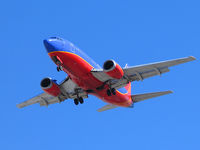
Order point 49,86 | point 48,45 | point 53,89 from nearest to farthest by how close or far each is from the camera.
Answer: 1. point 48,45
2. point 49,86
3. point 53,89

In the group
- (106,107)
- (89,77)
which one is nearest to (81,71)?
(89,77)

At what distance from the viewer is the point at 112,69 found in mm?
33906

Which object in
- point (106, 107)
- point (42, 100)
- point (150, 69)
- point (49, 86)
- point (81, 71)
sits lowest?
point (106, 107)

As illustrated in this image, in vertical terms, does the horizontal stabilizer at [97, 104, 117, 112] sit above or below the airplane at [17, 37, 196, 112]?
below

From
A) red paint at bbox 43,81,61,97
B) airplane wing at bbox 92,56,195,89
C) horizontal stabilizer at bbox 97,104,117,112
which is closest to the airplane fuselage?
airplane wing at bbox 92,56,195,89

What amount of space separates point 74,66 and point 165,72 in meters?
8.59

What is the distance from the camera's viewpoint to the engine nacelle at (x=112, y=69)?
34.0 m

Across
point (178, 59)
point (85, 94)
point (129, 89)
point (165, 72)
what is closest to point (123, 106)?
point (129, 89)

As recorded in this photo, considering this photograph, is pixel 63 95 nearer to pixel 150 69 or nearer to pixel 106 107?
pixel 106 107

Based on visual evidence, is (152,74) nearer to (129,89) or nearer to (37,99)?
(129,89)

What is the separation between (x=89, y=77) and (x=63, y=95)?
566 centimetres

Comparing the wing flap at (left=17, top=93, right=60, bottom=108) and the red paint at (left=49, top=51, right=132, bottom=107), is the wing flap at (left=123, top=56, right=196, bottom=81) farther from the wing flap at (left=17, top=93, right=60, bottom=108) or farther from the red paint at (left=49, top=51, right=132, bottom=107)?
the wing flap at (left=17, top=93, right=60, bottom=108)

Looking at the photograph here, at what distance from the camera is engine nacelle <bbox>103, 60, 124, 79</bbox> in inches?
1337

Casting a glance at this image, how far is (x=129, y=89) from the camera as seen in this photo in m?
42.8
